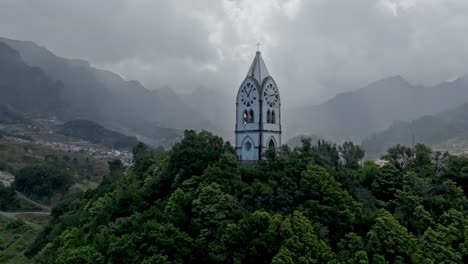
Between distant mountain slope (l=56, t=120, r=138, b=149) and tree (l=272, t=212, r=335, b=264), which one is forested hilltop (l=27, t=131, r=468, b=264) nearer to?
tree (l=272, t=212, r=335, b=264)

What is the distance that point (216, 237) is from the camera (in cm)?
1873

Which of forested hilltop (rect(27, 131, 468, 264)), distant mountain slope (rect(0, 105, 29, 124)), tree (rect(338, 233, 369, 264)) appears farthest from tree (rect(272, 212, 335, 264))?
distant mountain slope (rect(0, 105, 29, 124))

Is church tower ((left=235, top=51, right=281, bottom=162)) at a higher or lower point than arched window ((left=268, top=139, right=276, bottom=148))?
higher

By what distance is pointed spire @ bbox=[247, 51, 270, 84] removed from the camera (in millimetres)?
28594

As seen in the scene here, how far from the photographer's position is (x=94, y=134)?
516 feet

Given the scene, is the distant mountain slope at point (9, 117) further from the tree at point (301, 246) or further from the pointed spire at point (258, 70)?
the tree at point (301, 246)

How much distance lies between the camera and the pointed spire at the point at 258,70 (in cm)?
2859

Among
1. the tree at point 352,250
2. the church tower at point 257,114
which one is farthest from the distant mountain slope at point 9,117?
the tree at point 352,250

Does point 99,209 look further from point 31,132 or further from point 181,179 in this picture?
point 31,132

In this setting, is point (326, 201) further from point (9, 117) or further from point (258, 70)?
point (9, 117)

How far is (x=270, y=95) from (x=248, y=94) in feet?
4.99

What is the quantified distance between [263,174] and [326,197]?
4665 millimetres

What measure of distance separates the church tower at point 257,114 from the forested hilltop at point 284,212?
1.57 metres

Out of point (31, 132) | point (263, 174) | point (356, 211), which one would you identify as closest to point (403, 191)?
point (356, 211)
